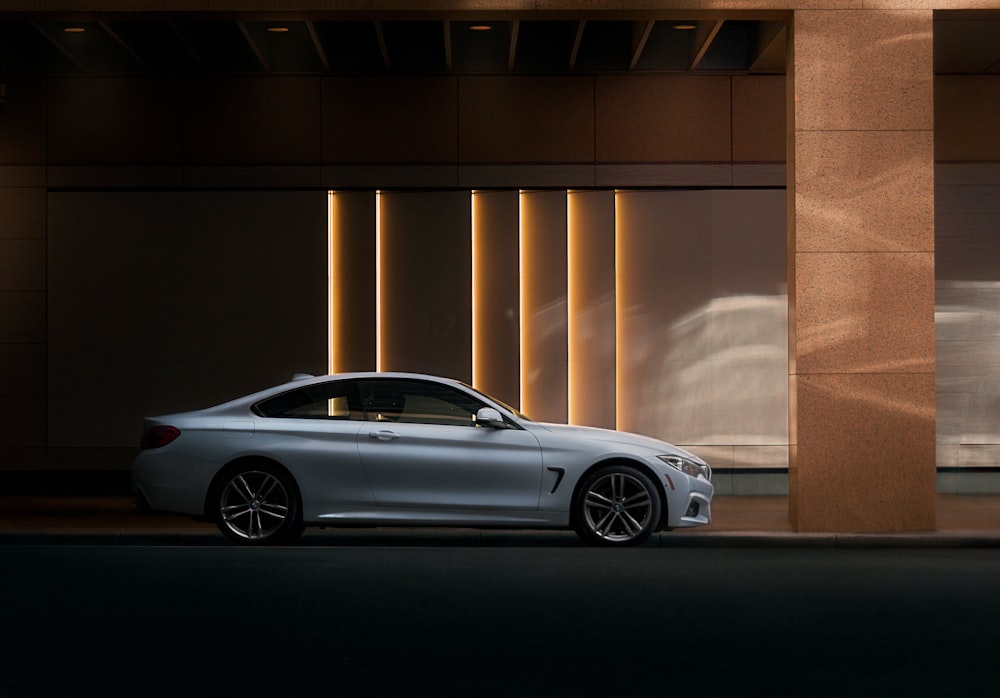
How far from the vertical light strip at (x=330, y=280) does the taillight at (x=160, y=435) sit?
671cm

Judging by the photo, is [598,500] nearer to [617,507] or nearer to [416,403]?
[617,507]

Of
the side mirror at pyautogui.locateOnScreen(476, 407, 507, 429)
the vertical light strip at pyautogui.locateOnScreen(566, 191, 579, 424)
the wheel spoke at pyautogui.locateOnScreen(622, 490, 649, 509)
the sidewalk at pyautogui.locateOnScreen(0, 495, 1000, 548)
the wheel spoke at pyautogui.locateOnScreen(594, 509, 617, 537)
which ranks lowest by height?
the sidewalk at pyautogui.locateOnScreen(0, 495, 1000, 548)

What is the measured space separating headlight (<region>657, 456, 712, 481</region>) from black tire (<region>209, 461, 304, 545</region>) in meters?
3.35

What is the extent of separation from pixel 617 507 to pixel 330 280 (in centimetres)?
818

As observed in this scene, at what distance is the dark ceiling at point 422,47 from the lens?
18.1 metres

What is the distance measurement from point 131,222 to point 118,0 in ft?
18.3

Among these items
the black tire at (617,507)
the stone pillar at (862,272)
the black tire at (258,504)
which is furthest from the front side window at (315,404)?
the stone pillar at (862,272)

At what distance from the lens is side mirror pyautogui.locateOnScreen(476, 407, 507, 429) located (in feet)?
42.3

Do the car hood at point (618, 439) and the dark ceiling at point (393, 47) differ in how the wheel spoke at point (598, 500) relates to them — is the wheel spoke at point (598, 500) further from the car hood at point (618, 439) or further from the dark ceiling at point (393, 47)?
the dark ceiling at point (393, 47)

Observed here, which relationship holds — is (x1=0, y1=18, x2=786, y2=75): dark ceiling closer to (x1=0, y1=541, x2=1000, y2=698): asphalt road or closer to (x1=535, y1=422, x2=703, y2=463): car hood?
(x1=535, y1=422, x2=703, y2=463): car hood

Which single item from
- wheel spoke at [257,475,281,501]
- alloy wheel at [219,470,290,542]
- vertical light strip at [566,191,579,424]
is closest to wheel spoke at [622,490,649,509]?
alloy wheel at [219,470,290,542]

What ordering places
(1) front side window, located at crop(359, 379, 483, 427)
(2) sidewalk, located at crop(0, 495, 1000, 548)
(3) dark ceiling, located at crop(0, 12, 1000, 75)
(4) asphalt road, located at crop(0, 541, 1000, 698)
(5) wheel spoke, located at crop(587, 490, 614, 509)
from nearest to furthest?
(4) asphalt road, located at crop(0, 541, 1000, 698) → (5) wheel spoke, located at crop(587, 490, 614, 509) → (1) front side window, located at crop(359, 379, 483, 427) → (2) sidewalk, located at crop(0, 495, 1000, 548) → (3) dark ceiling, located at crop(0, 12, 1000, 75)

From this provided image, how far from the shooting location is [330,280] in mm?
19922

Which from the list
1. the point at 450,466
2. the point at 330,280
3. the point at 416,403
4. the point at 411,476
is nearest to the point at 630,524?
the point at 450,466
